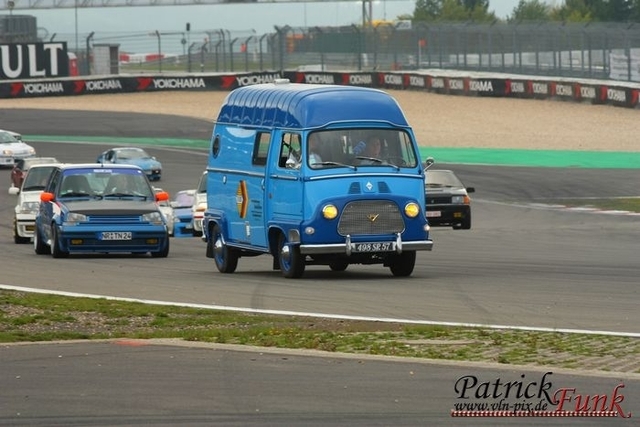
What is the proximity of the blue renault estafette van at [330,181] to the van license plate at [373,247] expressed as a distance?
0.04 feet

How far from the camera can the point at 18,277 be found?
61.0 ft

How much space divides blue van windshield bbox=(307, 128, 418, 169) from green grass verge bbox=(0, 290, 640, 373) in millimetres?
4182

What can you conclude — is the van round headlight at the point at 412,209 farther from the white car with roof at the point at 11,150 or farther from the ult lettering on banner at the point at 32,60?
the ult lettering on banner at the point at 32,60

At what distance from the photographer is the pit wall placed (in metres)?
62.5

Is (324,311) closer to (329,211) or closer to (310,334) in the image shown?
(310,334)

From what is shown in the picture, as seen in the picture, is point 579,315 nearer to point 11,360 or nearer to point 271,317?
point 271,317

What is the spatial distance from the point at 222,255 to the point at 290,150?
2394 millimetres

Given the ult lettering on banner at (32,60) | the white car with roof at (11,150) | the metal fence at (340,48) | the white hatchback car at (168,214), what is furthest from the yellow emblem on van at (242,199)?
the ult lettering on banner at (32,60)

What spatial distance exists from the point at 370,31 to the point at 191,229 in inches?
1862

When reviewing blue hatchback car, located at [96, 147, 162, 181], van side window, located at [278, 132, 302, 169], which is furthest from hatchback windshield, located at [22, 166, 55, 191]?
blue hatchback car, located at [96, 147, 162, 181]

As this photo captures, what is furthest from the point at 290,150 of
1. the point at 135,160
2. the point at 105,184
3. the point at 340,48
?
the point at 340,48

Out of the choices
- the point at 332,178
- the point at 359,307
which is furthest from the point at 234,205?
the point at 359,307

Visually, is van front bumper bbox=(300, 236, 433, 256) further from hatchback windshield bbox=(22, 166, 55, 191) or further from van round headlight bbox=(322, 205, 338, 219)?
hatchback windshield bbox=(22, 166, 55, 191)

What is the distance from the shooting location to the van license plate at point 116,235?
2248 centimetres
